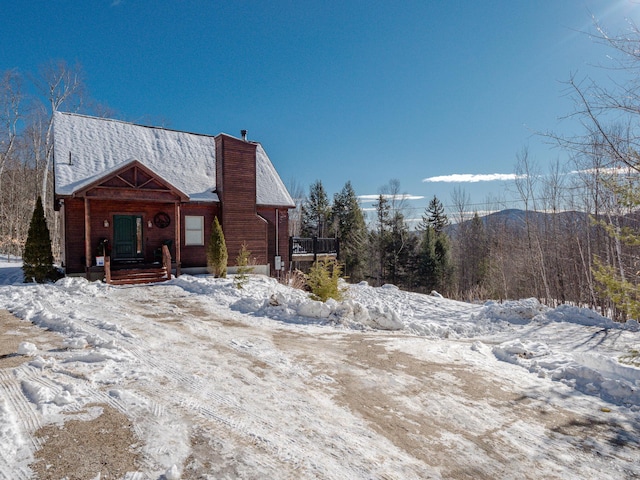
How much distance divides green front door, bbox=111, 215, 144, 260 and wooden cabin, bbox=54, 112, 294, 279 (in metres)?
0.03

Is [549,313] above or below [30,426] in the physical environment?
below

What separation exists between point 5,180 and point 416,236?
1404 inches

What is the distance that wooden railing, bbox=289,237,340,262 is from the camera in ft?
61.2

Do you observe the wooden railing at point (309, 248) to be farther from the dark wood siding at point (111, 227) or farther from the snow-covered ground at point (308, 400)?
the snow-covered ground at point (308, 400)

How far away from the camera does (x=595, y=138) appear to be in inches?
245

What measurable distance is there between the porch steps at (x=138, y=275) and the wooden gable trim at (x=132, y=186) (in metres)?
2.48

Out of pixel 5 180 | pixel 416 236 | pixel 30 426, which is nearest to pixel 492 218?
pixel 416 236

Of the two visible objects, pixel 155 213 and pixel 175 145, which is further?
pixel 175 145

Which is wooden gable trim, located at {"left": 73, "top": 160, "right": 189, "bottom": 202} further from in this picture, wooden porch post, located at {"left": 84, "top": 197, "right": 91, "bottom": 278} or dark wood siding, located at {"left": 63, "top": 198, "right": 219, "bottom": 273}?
dark wood siding, located at {"left": 63, "top": 198, "right": 219, "bottom": 273}

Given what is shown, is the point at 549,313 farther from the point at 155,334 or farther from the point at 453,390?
the point at 155,334

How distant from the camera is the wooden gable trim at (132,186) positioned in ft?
39.2

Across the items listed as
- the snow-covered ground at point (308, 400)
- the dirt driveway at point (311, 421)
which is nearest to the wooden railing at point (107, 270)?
the snow-covered ground at point (308, 400)

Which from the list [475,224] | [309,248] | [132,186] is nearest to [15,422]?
[132,186]

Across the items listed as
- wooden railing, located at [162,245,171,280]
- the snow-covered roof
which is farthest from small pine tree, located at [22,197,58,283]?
wooden railing, located at [162,245,171,280]
